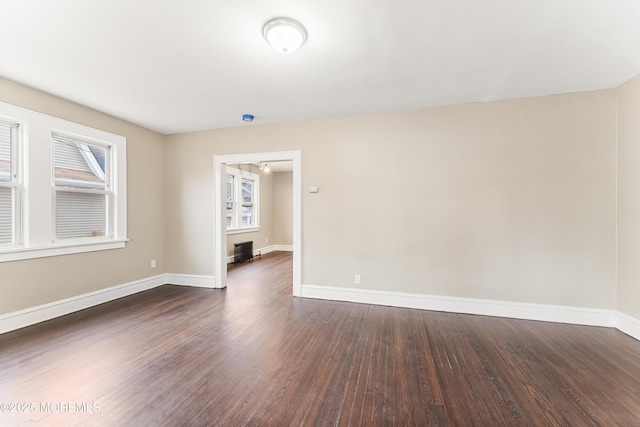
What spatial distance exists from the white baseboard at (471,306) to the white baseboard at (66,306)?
2.64 metres

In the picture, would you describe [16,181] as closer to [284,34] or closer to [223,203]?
[223,203]

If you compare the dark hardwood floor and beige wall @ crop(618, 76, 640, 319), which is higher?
beige wall @ crop(618, 76, 640, 319)

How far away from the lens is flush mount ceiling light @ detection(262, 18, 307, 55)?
1.88 metres

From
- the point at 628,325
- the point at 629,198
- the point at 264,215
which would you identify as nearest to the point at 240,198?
the point at 264,215

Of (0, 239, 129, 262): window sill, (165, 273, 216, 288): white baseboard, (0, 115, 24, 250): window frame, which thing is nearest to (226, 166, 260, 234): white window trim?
(165, 273, 216, 288): white baseboard

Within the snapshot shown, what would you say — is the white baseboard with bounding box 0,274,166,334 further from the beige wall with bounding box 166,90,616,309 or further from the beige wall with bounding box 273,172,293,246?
the beige wall with bounding box 273,172,293,246

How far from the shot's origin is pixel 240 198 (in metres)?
7.20

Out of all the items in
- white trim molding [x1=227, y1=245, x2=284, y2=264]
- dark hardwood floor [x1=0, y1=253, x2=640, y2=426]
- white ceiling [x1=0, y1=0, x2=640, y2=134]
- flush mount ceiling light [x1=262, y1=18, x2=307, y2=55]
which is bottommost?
dark hardwood floor [x1=0, y1=253, x2=640, y2=426]

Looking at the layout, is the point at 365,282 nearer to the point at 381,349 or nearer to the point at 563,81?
the point at 381,349

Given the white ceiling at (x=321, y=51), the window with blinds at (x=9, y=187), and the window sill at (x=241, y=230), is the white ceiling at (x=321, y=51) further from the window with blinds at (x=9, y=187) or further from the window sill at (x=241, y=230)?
the window sill at (x=241, y=230)

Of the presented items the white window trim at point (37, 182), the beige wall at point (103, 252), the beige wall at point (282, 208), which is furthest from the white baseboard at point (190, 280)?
the beige wall at point (282, 208)

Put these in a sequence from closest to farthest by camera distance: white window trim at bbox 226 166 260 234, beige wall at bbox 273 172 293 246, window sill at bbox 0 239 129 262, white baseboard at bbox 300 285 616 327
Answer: window sill at bbox 0 239 129 262 → white baseboard at bbox 300 285 616 327 → white window trim at bbox 226 166 260 234 → beige wall at bbox 273 172 293 246

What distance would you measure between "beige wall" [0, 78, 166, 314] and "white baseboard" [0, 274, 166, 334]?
0.20 ft

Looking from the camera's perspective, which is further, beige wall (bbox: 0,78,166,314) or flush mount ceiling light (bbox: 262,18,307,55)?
beige wall (bbox: 0,78,166,314)
